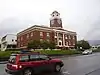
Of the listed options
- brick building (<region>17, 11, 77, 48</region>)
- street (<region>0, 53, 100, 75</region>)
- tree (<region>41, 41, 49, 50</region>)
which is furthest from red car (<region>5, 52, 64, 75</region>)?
brick building (<region>17, 11, 77, 48</region>)

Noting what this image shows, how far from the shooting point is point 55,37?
7081cm

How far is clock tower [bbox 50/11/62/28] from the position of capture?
3300 inches

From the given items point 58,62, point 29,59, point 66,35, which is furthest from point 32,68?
point 66,35

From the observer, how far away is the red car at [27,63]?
10.8 meters

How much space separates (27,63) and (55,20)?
7404 centimetres

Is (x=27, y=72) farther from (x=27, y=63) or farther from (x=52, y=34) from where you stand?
(x=52, y=34)

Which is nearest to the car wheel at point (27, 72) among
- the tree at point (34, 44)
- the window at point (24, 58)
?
the window at point (24, 58)

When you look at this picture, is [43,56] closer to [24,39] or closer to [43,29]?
[43,29]

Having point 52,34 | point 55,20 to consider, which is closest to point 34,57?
point 52,34

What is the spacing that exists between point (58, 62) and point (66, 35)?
6427 cm

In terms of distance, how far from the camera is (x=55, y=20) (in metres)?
84.2

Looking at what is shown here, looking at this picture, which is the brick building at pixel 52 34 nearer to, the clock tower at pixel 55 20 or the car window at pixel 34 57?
the clock tower at pixel 55 20

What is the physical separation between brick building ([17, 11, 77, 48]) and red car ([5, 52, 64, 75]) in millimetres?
51921

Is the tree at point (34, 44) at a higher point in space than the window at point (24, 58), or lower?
higher
